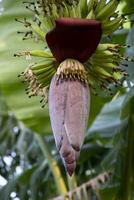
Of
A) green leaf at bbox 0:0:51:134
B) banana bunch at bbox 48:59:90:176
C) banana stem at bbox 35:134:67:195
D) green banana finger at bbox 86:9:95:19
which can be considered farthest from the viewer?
banana stem at bbox 35:134:67:195

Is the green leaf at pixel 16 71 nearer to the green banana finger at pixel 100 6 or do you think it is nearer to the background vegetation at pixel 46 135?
the background vegetation at pixel 46 135

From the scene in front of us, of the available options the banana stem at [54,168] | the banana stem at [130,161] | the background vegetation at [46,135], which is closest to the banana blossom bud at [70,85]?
the background vegetation at [46,135]

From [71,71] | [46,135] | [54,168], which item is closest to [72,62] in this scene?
[71,71]

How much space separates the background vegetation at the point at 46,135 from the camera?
42.1 inches

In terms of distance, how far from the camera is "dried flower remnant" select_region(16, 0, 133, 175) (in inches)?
24.6

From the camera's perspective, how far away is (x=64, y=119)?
63 cm

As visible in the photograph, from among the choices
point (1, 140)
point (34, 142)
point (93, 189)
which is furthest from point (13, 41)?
point (1, 140)

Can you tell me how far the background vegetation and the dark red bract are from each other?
12.3 inches

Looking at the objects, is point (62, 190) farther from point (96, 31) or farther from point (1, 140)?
point (96, 31)

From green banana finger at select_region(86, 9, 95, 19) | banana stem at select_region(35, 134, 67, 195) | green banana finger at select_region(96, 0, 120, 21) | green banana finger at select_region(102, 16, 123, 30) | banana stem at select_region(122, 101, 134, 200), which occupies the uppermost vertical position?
green banana finger at select_region(86, 9, 95, 19)

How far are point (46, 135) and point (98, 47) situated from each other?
0.52m

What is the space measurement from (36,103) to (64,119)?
1.50 ft

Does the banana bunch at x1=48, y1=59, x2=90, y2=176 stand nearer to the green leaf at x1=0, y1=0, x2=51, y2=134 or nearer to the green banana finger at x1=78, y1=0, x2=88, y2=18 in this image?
the green banana finger at x1=78, y1=0, x2=88, y2=18

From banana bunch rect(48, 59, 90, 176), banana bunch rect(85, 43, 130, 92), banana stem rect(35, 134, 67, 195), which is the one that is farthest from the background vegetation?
banana bunch rect(48, 59, 90, 176)
